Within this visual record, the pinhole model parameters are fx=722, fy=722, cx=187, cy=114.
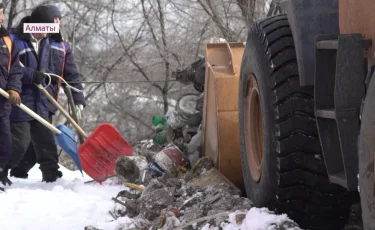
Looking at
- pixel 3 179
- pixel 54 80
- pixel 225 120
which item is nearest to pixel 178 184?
pixel 225 120

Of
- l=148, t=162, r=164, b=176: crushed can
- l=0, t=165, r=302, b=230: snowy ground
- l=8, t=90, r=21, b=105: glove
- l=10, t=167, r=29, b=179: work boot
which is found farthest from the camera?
l=10, t=167, r=29, b=179: work boot

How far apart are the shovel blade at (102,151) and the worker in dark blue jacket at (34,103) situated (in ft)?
1.30

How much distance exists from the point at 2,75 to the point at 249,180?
349cm

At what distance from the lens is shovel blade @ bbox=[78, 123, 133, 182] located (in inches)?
289

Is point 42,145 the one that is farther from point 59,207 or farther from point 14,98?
point 59,207

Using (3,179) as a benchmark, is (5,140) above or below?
above

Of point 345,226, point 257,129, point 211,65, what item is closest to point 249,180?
point 257,129

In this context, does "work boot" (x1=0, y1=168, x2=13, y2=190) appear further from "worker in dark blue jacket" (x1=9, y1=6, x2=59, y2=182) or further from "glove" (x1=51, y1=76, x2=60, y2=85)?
"glove" (x1=51, y1=76, x2=60, y2=85)

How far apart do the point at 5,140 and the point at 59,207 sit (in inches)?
60.0

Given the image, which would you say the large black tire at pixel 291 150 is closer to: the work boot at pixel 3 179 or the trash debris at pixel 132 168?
the trash debris at pixel 132 168

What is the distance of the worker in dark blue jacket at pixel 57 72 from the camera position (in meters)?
7.64

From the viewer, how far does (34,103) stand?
7.41 m

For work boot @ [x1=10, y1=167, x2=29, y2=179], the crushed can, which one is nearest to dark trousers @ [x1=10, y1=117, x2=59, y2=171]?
work boot @ [x1=10, y1=167, x2=29, y2=179]

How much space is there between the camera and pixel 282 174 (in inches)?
139
